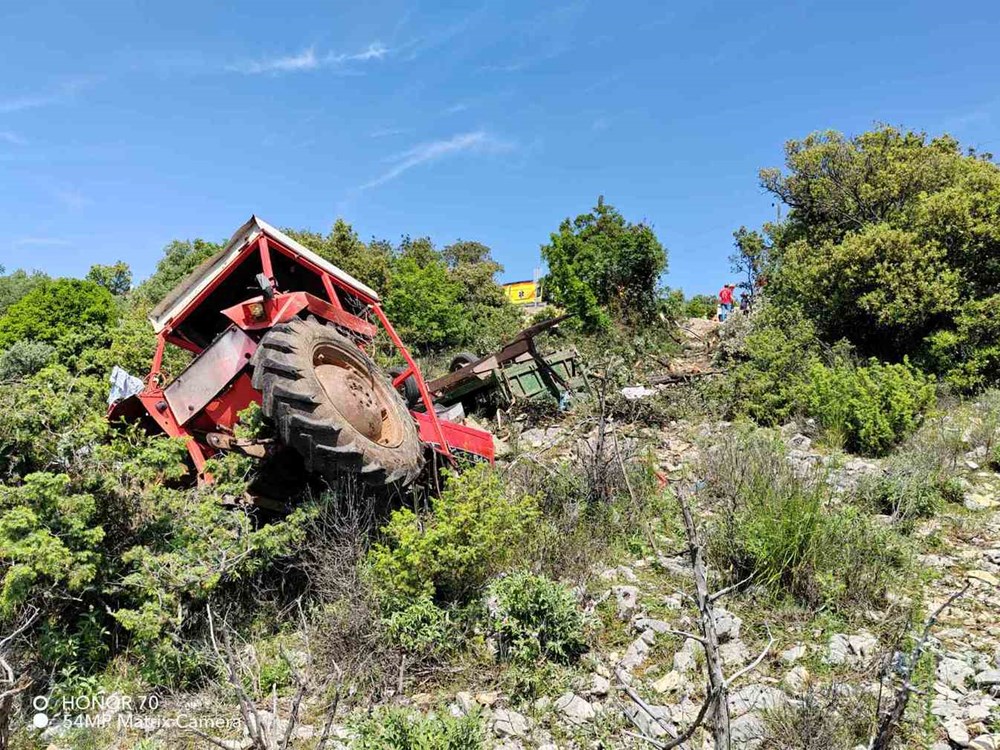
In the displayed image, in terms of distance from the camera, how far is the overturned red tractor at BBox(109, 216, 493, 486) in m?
4.13

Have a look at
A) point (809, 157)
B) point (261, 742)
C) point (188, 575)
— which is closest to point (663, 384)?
point (809, 157)

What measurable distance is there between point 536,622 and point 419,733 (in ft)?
3.79

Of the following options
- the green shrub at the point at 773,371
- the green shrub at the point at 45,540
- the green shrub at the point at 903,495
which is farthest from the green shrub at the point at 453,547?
the green shrub at the point at 773,371

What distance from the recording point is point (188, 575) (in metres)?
3.54

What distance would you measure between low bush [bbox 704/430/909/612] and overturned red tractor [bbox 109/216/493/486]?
2.45 meters

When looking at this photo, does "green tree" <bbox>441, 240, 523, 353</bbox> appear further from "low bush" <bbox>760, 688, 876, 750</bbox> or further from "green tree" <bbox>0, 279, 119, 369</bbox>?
"low bush" <bbox>760, 688, 876, 750</bbox>

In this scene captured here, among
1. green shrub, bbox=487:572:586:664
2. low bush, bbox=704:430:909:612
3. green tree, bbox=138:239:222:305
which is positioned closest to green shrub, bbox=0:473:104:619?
green shrub, bbox=487:572:586:664

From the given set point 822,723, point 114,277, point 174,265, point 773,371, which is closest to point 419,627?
point 822,723

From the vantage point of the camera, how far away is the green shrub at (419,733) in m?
2.75

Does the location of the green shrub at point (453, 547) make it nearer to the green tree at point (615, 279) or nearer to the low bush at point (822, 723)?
the low bush at point (822, 723)

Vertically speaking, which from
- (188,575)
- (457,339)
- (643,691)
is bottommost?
(643,691)

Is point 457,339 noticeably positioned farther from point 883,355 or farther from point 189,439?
point 189,439

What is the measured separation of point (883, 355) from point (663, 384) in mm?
3787

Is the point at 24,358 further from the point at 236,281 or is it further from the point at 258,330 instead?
the point at 258,330
